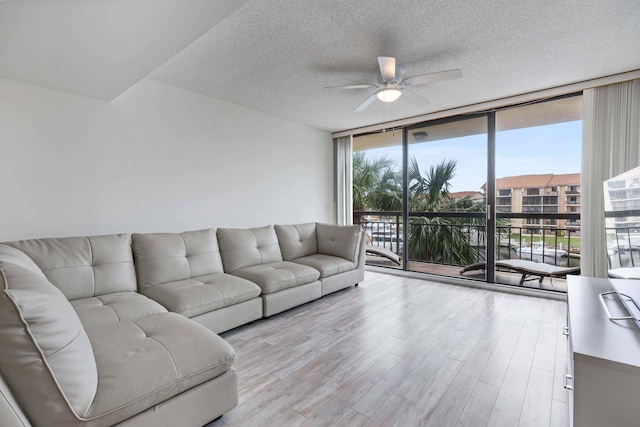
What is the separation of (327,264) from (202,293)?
5.15ft

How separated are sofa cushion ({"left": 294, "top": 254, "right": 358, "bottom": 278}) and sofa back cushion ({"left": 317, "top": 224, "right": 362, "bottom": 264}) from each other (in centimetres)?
10

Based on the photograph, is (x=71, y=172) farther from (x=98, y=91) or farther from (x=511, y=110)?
(x=511, y=110)

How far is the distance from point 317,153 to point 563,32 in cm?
354

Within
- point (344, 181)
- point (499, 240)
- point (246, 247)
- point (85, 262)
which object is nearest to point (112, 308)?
point (85, 262)

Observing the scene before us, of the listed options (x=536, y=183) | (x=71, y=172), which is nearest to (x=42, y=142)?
(x=71, y=172)

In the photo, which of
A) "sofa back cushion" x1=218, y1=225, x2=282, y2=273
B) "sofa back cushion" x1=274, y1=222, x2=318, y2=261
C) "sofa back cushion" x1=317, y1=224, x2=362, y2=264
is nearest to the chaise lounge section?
"sofa back cushion" x1=218, y1=225, x2=282, y2=273

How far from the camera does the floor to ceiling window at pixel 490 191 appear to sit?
385 centimetres

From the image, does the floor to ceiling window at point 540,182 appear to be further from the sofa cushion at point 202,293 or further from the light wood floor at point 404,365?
the sofa cushion at point 202,293

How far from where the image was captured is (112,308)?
1.99m

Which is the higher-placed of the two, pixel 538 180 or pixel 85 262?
pixel 538 180

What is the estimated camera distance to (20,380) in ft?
3.02

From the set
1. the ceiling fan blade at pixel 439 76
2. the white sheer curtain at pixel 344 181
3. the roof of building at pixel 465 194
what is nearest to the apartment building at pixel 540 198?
the roof of building at pixel 465 194

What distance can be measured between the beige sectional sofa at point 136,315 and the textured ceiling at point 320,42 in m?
1.30

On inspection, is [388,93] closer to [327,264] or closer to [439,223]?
[327,264]
